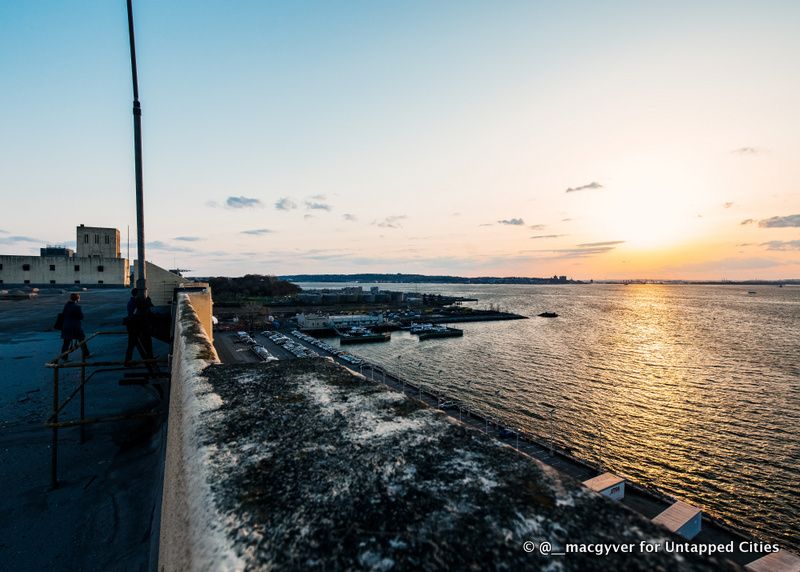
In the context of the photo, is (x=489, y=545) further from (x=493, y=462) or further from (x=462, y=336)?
(x=462, y=336)

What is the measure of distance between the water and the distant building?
124 feet

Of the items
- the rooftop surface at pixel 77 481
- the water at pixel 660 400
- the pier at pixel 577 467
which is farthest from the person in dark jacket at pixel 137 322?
the water at pixel 660 400

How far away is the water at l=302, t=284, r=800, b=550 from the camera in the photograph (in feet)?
57.9

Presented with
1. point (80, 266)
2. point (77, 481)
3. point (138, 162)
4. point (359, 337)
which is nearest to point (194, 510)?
point (77, 481)

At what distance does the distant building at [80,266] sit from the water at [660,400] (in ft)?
124

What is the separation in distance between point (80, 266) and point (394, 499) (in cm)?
6947

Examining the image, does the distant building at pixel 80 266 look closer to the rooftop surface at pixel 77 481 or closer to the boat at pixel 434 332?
the boat at pixel 434 332

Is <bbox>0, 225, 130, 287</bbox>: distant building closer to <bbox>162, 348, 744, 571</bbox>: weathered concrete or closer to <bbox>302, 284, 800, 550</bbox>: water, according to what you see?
<bbox>302, 284, 800, 550</bbox>: water

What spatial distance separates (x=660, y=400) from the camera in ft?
98.0

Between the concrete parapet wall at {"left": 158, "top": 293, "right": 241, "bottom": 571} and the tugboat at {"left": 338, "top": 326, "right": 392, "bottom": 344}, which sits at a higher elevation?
the concrete parapet wall at {"left": 158, "top": 293, "right": 241, "bottom": 571}

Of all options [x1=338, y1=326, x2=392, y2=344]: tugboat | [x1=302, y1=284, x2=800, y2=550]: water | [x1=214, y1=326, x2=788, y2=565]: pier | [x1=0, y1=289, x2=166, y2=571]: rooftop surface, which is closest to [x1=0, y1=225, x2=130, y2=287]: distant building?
[x1=338, y1=326, x2=392, y2=344]: tugboat

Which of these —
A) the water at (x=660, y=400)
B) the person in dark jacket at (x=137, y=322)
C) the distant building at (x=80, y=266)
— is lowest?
the water at (x=660, y=400)

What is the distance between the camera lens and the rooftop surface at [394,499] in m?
1.02

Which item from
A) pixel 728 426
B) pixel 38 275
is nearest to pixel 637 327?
pixel 728 426
